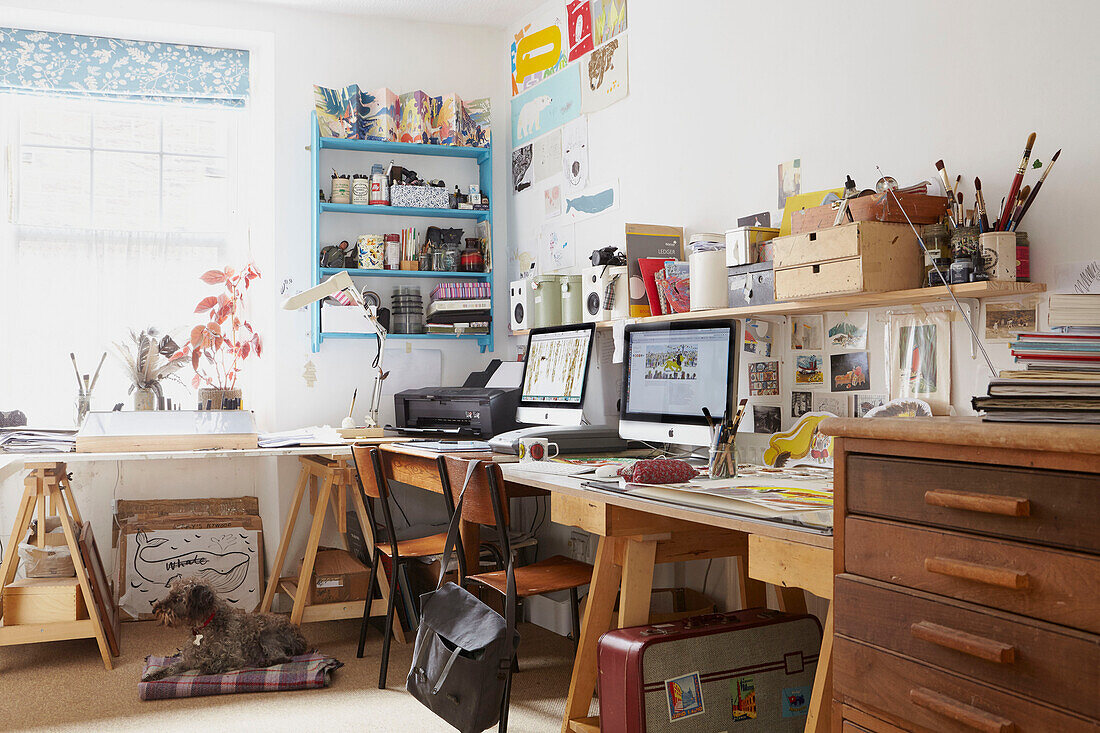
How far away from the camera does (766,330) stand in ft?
8.55

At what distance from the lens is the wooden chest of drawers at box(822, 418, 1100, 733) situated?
3.44ft

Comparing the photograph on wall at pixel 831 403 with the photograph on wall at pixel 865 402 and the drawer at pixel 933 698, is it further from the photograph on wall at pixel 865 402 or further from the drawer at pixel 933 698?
the drawer at pixel 933 698

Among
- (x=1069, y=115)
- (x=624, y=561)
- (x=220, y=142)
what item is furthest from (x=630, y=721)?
(x=220, y=142)

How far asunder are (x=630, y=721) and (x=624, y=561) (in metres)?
0.39

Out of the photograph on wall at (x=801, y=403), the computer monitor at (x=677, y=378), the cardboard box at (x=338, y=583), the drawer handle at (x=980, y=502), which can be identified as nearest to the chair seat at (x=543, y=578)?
the computer monitor at (x=677, y=378)

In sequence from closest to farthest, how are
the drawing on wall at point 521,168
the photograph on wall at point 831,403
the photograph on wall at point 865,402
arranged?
the photograph on wall at point 865,402
the photograph on wall at point 831,403
the drawing on wall at point 521,168

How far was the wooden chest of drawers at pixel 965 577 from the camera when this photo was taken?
105cm

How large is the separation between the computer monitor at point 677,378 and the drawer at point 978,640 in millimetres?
1064

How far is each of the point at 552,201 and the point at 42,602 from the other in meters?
2.37

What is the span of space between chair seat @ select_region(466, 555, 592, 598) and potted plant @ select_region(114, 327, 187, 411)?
1.80 meters

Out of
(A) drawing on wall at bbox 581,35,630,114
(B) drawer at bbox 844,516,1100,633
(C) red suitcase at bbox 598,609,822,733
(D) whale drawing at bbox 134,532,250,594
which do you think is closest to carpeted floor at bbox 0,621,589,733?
(D) whale drawing at bbox 134,532,250,594

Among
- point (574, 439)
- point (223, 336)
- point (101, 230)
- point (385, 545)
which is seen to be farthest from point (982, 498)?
point (101, 230)

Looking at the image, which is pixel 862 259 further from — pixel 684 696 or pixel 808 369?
pixel 684 696

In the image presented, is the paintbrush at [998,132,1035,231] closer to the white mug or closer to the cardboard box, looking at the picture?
the white mug
